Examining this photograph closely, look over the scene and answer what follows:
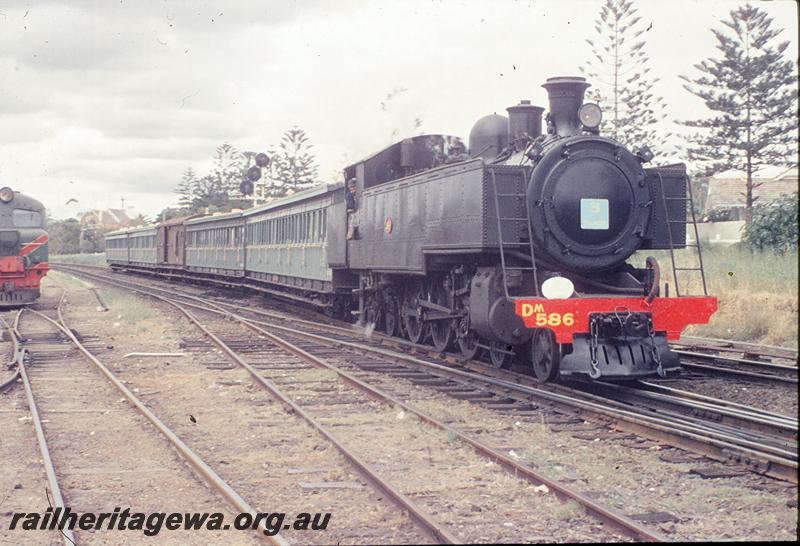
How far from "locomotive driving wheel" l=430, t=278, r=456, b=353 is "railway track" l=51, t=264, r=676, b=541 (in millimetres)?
1604

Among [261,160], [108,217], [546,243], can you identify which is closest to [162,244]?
[261,160]

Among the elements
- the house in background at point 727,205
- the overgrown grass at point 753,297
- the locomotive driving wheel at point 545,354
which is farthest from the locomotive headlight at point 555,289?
the house in background at point 727,205

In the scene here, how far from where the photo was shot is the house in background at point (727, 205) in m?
25.7

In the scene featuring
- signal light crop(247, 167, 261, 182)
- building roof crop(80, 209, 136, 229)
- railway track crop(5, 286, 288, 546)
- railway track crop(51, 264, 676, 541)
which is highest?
building roof crop(80, 209, 136, 229)

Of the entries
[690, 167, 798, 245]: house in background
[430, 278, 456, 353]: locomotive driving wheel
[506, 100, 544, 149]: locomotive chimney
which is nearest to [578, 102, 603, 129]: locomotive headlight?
[506, 100, 544, 149]: locomotive chimney

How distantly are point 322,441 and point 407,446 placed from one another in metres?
0.71

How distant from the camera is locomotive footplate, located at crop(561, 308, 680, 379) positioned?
8328 mm

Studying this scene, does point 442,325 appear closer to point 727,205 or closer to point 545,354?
point 545,354

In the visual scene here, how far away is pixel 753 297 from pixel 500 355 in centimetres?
694

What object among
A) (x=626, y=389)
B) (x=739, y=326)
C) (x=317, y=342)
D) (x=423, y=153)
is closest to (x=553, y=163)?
(x=626, y=389)

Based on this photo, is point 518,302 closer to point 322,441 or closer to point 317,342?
point 322,441

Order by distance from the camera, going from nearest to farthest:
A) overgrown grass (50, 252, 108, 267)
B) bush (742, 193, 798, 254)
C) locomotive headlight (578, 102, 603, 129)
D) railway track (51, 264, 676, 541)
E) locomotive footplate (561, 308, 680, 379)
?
railway track (51, 264, 676, 541), locomotive footplate (561, 308, 680, 379), locomotive headlight (578, 102, 603, 129), bush (742, 193, 798, 254), overgrown grass (50, 252, 108, 267)

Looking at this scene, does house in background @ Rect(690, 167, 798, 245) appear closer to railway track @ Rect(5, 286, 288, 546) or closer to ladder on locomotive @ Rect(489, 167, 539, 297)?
ladder on locomotive @ Rect(489, 167, 539, 297)

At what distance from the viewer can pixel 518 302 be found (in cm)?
831
